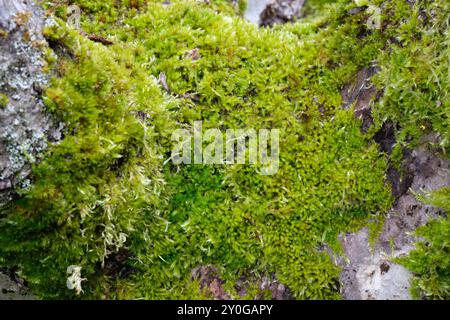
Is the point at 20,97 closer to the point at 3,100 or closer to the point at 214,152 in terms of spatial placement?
the point at 3,100

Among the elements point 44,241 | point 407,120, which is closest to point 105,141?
point 44,241

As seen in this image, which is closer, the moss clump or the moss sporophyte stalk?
the moss clump

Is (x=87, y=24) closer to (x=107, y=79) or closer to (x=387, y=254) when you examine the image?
(x=107, y=79)

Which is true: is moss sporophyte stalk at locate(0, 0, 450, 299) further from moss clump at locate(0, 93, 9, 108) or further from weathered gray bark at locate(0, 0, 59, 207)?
→ moss clump at locate(0, 93, 9, 108)

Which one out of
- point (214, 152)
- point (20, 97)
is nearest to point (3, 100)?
point (20, 97)

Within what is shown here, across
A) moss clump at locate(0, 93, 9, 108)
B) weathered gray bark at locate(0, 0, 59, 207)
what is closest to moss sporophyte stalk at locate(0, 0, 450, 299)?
weathered gray bark at locate(0, 0, 59, 207)

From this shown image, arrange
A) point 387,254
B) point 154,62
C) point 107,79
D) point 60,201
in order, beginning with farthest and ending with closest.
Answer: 1. point 154,62
2. point 387,254
3. point 107,79
4. point 60,201
